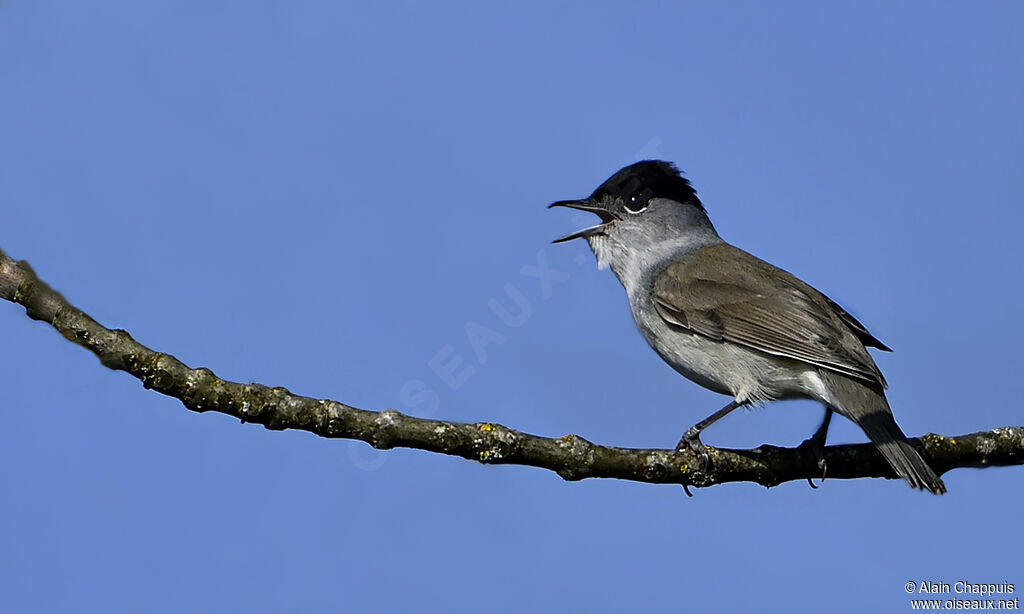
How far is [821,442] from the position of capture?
6055 millimetres

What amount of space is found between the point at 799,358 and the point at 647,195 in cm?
195

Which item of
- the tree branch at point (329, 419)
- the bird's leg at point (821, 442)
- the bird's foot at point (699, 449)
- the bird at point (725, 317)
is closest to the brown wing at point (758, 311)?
the bird at point (725, 317)

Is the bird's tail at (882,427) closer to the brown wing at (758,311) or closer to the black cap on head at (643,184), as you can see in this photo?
the brown wing at (758,311)

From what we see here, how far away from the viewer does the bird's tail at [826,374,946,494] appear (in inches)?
203

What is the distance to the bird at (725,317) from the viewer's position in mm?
5923

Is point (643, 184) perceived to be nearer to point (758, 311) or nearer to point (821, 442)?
point (758, 311)

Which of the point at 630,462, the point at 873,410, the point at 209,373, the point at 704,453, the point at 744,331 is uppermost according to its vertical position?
the point at 744,331

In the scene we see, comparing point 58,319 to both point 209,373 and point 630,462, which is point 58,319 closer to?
point 209,373

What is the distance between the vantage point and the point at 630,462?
4.48m

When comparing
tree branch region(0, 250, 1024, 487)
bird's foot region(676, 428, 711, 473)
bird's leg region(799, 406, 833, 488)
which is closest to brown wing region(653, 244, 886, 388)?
bird's leg region(799, 406, 833, 488)

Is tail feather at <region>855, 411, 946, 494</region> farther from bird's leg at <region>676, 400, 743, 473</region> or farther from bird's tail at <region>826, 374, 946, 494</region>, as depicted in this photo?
bird's leg at <region>676, 400, 743, 473</region>

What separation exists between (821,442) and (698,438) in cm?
114

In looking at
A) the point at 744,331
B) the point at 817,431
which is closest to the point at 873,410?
the point at 817,431

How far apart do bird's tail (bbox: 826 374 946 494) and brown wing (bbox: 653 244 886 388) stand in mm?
91
